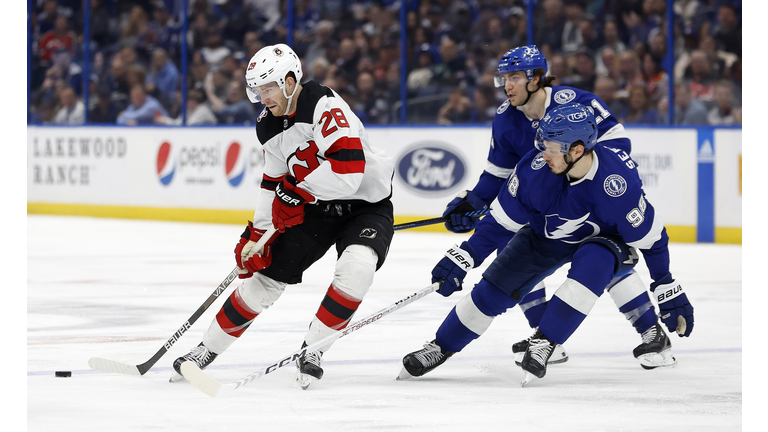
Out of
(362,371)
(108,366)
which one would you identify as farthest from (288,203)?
(108,366)

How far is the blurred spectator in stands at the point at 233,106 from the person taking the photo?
10094mm

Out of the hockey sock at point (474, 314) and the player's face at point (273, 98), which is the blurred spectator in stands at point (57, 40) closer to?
the player's face at point (273, 98)

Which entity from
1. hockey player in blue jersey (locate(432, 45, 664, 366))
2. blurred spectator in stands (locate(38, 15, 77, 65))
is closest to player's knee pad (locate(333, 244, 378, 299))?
hockey player in blue jersey (locate(432, 45, 664, 366))

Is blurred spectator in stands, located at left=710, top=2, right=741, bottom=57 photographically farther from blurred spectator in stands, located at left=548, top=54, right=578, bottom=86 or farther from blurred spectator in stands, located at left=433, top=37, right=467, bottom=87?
blurred spectator in stands, located at left=433, top=37, right=467, bottom=87

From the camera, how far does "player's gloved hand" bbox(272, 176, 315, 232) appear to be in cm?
333

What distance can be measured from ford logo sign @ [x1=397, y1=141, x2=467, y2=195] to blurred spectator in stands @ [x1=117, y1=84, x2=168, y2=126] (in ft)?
9.37

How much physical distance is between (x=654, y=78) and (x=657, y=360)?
5290mm

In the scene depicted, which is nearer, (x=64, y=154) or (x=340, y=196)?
(x=340, y=196)

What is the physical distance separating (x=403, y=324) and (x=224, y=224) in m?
5.70

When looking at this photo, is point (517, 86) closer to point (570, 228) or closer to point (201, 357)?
point (570, 228)
